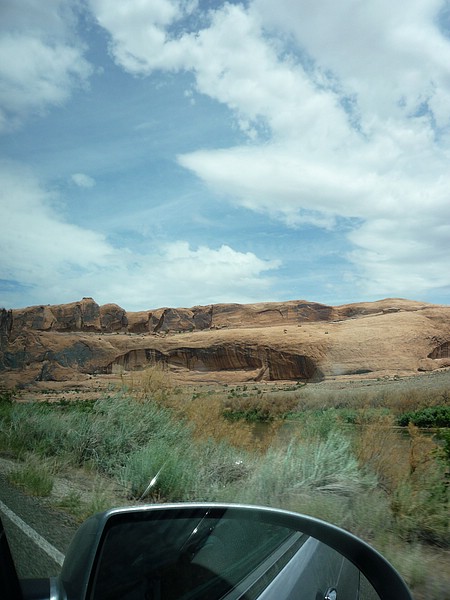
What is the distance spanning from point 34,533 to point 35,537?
0.21m

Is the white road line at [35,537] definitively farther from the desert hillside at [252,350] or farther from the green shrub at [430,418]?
the desert hillside at [252,350]

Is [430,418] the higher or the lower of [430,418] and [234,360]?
the lower

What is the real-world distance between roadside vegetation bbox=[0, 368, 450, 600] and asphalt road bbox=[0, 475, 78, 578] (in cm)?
33

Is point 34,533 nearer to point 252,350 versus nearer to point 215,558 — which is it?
point 215,558

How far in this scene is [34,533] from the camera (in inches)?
234

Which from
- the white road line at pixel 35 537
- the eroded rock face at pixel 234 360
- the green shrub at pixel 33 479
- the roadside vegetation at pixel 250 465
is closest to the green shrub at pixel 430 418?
the roadside vegetation at pixel 250 465

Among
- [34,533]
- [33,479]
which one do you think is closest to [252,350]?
[33,479]

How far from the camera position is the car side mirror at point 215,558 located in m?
1.63

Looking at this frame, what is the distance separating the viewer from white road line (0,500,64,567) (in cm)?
508

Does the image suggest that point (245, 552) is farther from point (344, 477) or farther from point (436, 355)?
point (436, 355)

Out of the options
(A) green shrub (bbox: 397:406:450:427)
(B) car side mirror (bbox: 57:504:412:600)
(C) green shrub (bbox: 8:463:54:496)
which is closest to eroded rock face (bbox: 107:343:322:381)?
(A) green shrub (bbox: 397:406:450:427)

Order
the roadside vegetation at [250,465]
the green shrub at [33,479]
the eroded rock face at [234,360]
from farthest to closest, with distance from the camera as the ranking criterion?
the eroded rock face at [234,360]
the green shrub at [33,479]
the roadside vegetation at [250,465]

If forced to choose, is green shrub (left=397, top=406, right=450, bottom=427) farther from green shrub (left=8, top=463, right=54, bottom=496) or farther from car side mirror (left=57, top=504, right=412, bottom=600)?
car side mirror (left=57, top=504, right=412, bottom=600)

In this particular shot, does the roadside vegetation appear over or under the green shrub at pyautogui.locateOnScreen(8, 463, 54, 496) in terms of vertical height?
over
